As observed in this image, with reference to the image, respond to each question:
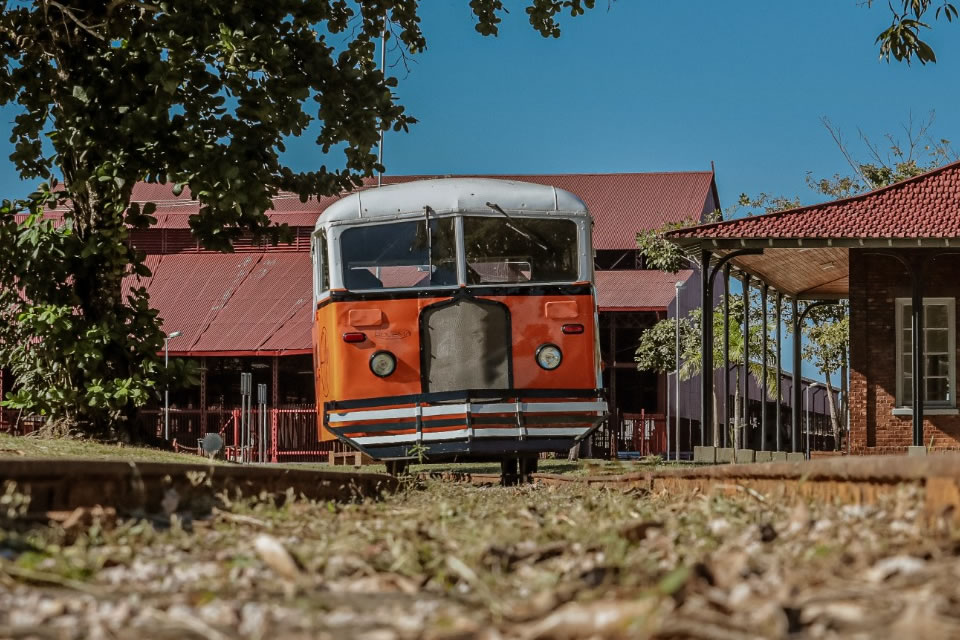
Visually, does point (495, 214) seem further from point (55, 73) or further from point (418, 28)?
point (55, 73)

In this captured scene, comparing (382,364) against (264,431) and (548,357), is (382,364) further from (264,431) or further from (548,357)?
(264,431)

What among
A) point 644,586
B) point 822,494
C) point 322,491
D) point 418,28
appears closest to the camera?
point 644,586

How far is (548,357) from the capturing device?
14.1m

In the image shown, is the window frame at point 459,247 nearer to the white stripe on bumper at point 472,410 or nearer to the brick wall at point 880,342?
the white stripe on bumper at point 472,410

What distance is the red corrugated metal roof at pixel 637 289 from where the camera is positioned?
39500mm

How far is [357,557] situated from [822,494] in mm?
2673


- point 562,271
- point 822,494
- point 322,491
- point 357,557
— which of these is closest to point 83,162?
point 562,271

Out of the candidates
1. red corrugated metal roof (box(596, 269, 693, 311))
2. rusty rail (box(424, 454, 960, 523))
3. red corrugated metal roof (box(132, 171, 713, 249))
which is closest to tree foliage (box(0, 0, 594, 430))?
rusty rail (box(424, 454, 960, 523))

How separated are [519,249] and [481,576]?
11083mm

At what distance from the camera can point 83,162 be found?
13.4m

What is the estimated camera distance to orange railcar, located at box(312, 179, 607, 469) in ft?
46.2

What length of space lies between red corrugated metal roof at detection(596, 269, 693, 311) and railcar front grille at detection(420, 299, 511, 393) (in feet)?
82.3

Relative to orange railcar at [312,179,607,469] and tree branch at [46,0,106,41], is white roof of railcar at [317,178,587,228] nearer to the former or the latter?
orange railcar at [312,179,607,469]

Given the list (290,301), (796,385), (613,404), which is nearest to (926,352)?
(796,385)
